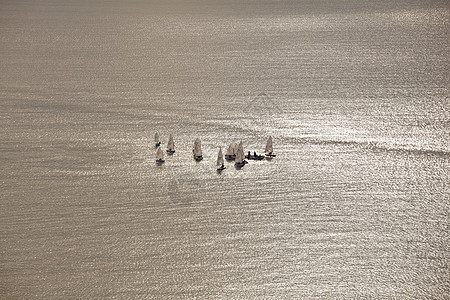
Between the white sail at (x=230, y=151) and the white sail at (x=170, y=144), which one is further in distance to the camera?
the white sail at (x=170, y=144)

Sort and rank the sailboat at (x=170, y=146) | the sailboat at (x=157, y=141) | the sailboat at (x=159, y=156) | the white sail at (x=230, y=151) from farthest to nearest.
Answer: the sailboat at (x=157, y=141) < the sailboat at (x=170, y=146) < the white sail at (x=230, y=151) < the sailboat at (x=159, y=156)

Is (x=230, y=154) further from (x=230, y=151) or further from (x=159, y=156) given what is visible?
(x=159, y=156)

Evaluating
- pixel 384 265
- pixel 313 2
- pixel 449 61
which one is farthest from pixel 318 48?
pixel 384 265

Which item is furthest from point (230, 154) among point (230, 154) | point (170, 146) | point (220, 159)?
point (170, 146)

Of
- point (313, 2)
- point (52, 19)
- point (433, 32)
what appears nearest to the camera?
point (433, 32)

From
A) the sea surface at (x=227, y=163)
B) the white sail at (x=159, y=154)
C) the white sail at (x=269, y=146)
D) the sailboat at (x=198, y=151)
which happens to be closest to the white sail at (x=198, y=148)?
the sailboat at (x=198, y=151)

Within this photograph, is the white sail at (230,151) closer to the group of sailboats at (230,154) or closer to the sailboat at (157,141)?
the group of sailboats at (230,154)

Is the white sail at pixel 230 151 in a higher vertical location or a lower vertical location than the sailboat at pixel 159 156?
higher

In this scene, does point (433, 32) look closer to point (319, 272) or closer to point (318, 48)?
point (318, 48)

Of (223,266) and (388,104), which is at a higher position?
(388,104)
